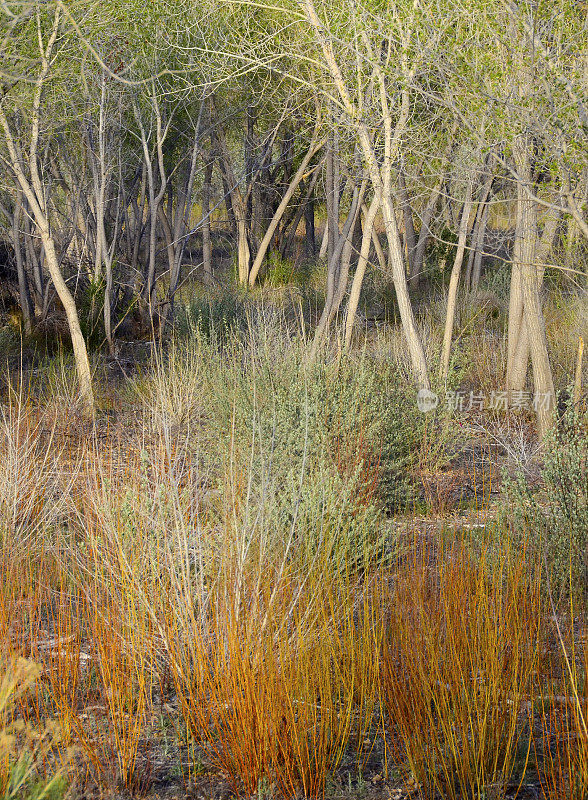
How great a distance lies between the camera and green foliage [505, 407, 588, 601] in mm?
3500

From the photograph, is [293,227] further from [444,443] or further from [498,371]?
[444,443]

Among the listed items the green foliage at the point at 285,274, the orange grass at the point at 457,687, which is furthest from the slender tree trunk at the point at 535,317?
the green foliage at the point at 285,274

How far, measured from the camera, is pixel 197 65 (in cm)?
769

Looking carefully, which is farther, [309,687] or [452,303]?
[452,303]

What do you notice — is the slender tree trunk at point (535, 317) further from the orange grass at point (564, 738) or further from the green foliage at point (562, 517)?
the orange grass at point (564, 738)

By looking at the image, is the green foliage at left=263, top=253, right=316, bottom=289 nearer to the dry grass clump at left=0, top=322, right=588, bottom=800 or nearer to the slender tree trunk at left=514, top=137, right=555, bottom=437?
the slender tree trunk at left=514, top=137, right=555, bottom=437

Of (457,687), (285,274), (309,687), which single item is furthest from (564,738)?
(285,274)

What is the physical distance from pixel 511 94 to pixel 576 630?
295 centimetres

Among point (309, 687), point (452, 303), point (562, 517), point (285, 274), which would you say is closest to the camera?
point (309, 687)

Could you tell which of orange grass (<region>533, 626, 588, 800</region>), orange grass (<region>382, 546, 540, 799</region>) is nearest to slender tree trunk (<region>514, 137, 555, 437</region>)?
orange grass (<region>533, 626, 588, 800</region>)

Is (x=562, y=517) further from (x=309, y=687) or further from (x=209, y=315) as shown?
(x=209, y=315)

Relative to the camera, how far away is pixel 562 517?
12.1 ft

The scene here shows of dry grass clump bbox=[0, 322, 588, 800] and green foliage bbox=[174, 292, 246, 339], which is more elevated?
green foliage bbox=[174, 292, 246, 339]

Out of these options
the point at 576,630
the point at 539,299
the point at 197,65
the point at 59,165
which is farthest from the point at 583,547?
the point at 59,165
